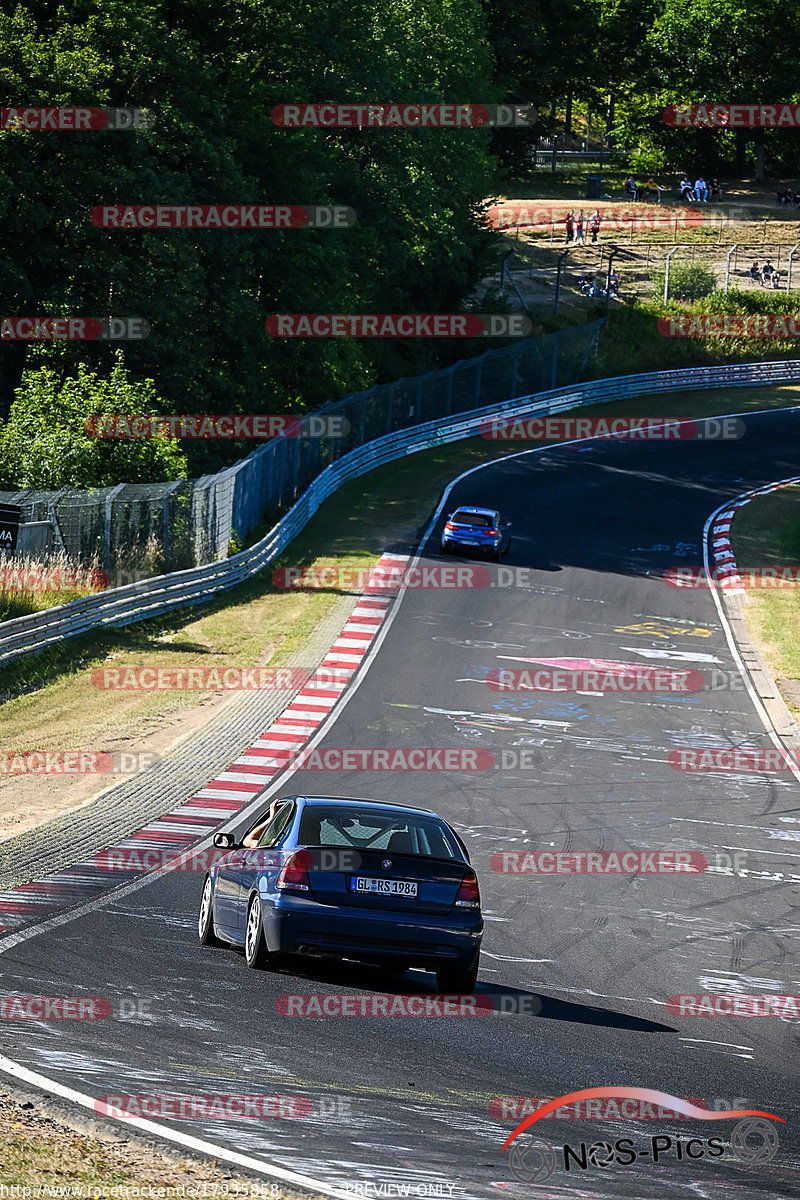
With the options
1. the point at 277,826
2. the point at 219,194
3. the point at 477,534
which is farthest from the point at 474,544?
the point at 277,826

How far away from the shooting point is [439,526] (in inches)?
1641

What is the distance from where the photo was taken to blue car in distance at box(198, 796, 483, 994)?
1064 cm

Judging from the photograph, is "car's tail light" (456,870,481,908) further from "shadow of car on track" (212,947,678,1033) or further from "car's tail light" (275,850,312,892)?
"car's tail light" (275,850,312,892)

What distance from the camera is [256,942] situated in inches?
431

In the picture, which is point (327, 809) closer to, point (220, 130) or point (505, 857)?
point (505, 857)

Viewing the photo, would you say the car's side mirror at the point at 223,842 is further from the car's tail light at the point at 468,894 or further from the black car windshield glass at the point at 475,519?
the black car windshield glass at the point at 475,519

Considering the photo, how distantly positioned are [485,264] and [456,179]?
619 centimetres

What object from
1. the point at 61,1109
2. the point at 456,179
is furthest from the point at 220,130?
the point at 61,1109

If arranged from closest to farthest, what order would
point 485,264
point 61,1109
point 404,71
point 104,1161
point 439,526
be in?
point 104,1161 < point 61,1109 < point 439,526 < point 404,71 < point 485,264

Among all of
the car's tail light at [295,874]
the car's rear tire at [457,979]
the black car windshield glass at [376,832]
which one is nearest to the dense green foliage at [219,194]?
the black car windshield glass at [376,832]

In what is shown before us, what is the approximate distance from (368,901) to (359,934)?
237 mm

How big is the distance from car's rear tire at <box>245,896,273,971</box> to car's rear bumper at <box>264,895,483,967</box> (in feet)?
0.67

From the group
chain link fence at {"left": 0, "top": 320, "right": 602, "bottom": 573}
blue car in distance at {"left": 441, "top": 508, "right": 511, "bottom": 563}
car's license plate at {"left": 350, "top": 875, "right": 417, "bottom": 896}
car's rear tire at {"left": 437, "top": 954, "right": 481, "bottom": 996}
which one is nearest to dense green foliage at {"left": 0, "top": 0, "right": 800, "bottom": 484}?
chain link fence at {"left": 0, "top": 320, "right": 602, "bottom": 573}

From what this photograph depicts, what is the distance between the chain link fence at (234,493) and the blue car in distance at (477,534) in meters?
5.20
